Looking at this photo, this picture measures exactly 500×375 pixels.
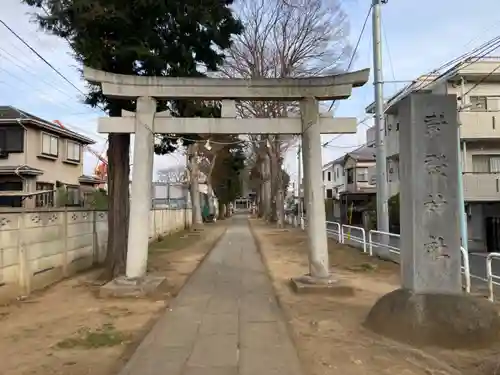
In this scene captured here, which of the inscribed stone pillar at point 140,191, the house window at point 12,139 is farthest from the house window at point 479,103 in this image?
the house window at point 12,139

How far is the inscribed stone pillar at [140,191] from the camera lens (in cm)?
1041

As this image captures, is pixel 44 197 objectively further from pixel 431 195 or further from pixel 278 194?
pixel 431 195

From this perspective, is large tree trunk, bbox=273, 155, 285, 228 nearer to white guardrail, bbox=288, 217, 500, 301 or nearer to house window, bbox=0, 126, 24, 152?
white guardrail, bbox=288, 217, 500, 301

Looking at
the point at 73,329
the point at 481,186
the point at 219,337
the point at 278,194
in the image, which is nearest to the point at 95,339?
the point at 73,329

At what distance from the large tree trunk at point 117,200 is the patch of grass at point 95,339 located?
4.73m

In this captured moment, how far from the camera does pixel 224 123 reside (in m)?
10.7

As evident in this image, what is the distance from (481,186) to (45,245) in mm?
20221

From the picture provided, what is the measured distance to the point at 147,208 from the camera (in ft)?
34.7

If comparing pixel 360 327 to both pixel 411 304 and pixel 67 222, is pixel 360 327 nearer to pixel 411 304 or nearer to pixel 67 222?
pixel 411 304

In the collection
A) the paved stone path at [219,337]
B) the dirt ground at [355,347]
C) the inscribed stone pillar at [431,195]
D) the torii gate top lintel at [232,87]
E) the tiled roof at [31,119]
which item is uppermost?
the tiled roof at [31,119]

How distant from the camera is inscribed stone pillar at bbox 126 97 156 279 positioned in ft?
34.2

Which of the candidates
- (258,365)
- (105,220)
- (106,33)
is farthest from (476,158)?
(258,365)

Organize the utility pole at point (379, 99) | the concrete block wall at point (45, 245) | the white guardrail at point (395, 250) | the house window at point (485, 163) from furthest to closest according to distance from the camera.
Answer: the house window at point (485, 163) → the utility pole at point (379, 99) → the concrete block wall at point (45, 245) → the white guardrail at point (395, 250)

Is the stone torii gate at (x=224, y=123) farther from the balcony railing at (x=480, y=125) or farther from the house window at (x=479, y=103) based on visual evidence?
the house window at (x=479, y=103)
